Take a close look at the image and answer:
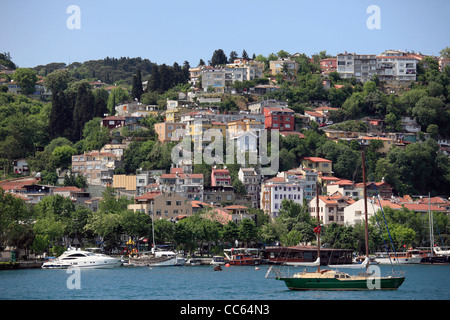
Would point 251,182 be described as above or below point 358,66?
below

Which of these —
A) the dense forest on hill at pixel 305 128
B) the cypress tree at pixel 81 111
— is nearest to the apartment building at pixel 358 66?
the dense forest on hill at pixel 305 128

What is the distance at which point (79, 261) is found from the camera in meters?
63.8

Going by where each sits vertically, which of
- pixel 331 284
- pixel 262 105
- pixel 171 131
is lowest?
pixel 331 284

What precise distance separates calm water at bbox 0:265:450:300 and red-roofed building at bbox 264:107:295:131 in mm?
44352

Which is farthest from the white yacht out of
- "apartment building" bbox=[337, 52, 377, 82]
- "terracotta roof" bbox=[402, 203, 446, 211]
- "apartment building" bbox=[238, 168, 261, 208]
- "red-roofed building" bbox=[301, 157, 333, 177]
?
"apartment building" bbox=[337, 52, 377, 82]

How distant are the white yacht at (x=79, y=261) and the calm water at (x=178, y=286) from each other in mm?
1107

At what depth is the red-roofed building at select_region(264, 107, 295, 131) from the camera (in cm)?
10681

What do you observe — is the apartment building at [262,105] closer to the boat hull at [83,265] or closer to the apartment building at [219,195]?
the apartment building at [219,195]

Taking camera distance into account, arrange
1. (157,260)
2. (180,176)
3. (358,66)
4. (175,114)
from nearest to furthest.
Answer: (157,260) < (180,176) < (175,114) < (358,66)

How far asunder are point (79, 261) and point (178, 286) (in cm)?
1686

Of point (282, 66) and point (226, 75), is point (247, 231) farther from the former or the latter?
point (282, 66)

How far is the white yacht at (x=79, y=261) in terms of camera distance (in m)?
63.2

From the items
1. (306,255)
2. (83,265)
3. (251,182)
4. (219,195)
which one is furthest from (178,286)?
(251,182)

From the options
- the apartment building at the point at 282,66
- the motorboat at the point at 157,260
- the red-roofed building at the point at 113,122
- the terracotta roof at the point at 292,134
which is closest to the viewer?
the motorboat at the point at 157,260
